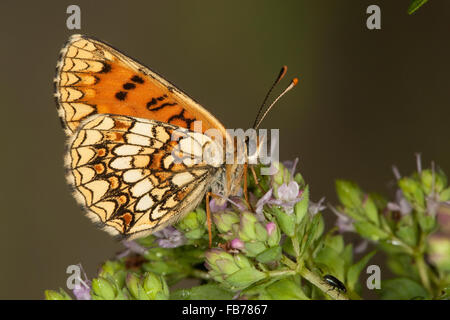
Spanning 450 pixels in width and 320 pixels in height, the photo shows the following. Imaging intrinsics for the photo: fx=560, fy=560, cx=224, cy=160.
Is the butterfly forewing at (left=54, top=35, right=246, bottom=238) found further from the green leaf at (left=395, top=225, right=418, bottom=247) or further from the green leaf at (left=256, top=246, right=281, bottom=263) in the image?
the green leaf at (left=395, top=225, right=418, bottom=247)

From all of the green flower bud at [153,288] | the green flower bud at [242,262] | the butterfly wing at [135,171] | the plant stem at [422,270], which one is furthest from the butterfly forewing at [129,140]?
the plant stem at [422,270]

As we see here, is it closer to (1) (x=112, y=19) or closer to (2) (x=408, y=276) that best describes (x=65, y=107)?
(2) (x=408, y=276)

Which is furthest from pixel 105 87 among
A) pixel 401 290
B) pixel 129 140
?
pixel 401 290

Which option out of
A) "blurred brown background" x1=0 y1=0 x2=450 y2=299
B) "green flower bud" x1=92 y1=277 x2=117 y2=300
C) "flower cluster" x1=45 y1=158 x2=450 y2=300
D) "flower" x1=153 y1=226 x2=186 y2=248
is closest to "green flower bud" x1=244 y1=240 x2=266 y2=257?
"flower cluster" x1=45 y1=158 x2=450 y2=300

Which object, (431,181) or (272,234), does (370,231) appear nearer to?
(431,181)

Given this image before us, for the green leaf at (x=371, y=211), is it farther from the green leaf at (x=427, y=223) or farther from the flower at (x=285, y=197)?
the flower at (x=285, y=197)
